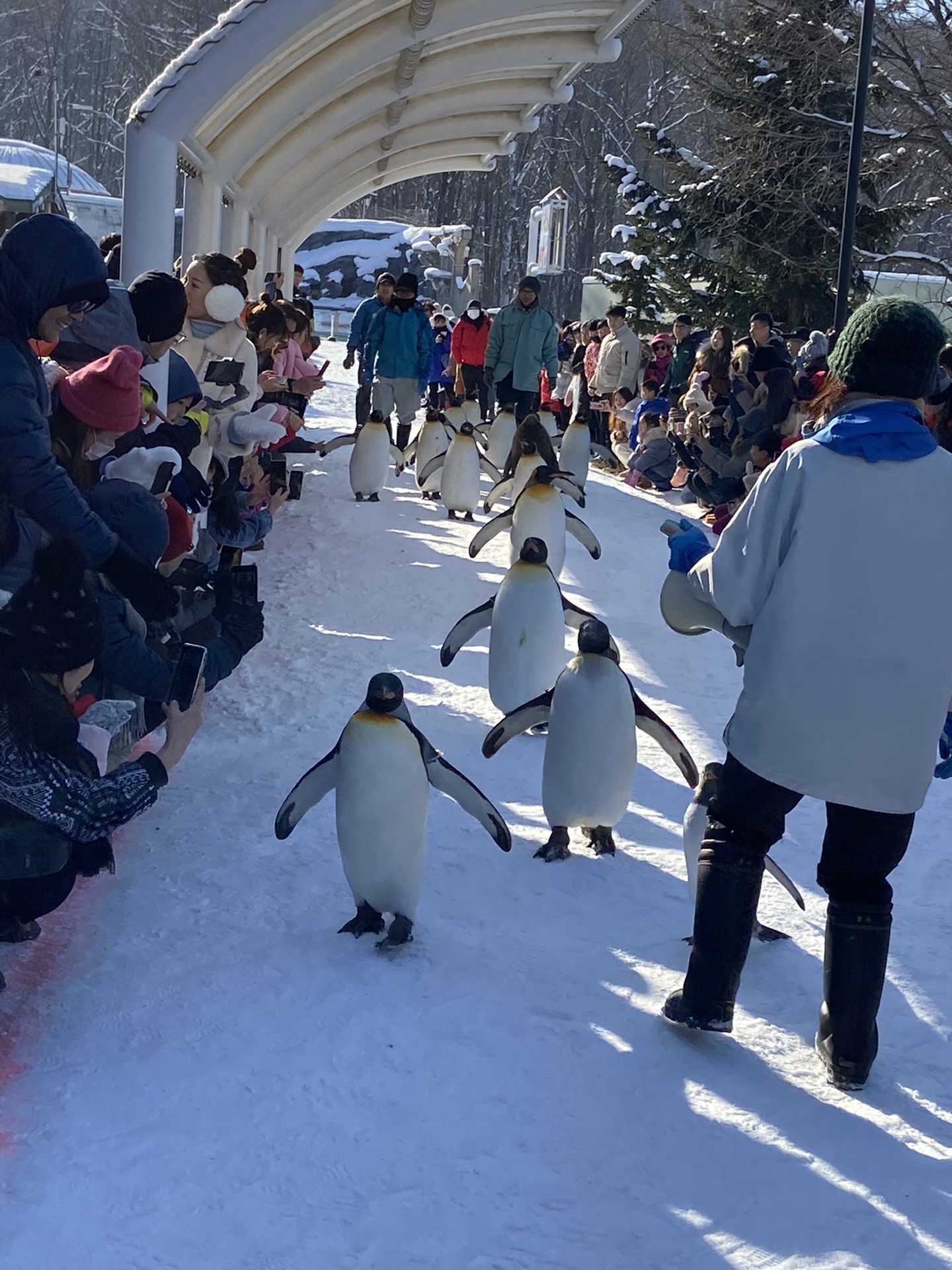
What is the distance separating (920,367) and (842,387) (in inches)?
5.5

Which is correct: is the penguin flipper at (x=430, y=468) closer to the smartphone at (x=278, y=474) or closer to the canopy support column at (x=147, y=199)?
the smartphone at (x=278, y=474)

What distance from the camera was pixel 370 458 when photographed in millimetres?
8680

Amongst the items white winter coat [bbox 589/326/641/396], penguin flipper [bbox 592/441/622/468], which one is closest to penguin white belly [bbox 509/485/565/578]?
penguin flipper [bbox 592/441/622/468]

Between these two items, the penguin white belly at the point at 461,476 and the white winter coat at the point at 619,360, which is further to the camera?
the white winter coat at the point at 619,360

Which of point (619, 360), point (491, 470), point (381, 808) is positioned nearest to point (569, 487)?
point (491, 470)

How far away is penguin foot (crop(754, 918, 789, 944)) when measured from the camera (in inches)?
122

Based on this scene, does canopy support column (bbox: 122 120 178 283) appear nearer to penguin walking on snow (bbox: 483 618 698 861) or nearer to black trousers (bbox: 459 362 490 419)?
penguin walking on snow (bbox: 483 618 698 861)

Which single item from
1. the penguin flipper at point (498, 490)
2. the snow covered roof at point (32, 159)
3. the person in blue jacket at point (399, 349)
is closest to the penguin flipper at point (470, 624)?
the penguin flipper at point (498, 490)

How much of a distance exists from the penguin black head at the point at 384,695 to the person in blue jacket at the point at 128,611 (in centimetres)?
49

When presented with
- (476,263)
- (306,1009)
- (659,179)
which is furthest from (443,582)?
(659,179)

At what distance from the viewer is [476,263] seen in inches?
1150

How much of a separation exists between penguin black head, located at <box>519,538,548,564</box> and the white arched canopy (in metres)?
1.77

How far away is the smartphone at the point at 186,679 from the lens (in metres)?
3.02

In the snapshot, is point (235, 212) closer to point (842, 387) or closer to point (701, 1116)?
point (842, 387)
